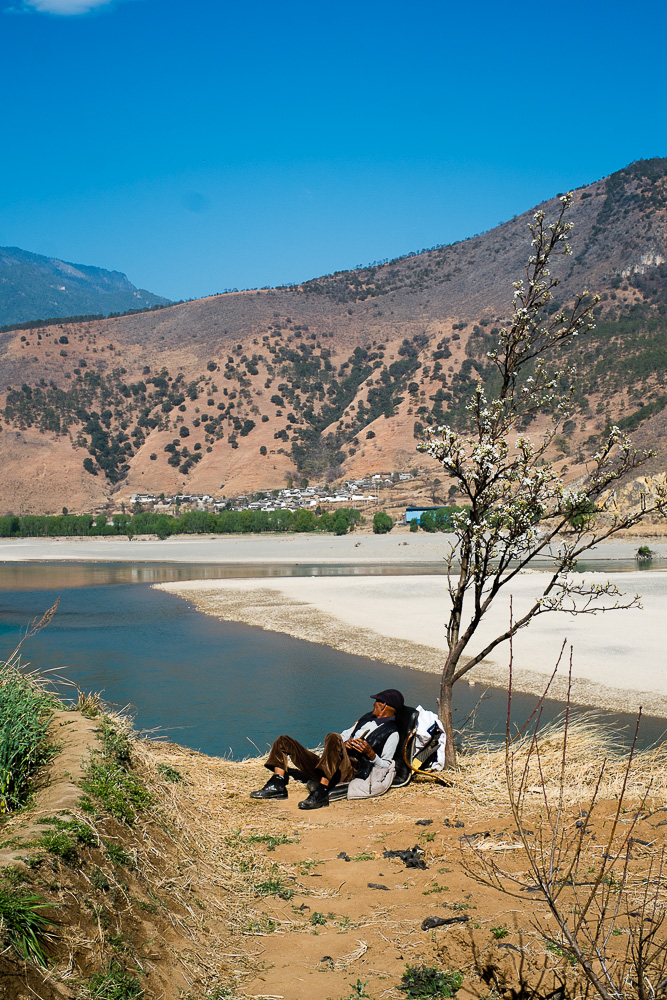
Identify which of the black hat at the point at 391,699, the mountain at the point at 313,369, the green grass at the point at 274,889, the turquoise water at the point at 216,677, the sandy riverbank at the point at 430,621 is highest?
the mountain at the point at 313,369

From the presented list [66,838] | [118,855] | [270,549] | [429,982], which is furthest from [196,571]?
[429,982]

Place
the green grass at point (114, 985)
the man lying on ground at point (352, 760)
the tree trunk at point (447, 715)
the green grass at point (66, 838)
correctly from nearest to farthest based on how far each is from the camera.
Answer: the green grass at point (114, 985), the green grass at point (66, 838), the man lying on ground at point (352, 760), the tree trunk at point (447, 715)

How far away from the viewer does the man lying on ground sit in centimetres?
653

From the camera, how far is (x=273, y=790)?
6578 mm

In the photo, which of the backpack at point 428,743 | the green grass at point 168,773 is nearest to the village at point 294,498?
the backpack at point 428,743

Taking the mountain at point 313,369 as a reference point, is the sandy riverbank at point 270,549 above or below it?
below

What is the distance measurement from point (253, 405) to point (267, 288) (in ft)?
94.2

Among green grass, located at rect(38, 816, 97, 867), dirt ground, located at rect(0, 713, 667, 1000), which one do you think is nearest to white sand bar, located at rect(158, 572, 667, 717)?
dirt ground, located at rect(0, 713, 667, 1000)

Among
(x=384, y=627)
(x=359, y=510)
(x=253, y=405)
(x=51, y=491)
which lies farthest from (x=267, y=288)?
(x=384, y=627)

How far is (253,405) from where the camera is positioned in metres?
95.8

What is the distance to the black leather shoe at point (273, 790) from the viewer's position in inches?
258

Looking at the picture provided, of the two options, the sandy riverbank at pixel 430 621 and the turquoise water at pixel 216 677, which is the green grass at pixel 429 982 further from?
the sandy riverbank at pixel 430 621

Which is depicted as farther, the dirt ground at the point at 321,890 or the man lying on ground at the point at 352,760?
the man lying on ground at the point at 352,760

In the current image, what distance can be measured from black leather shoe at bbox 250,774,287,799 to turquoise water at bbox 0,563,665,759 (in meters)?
1.94
